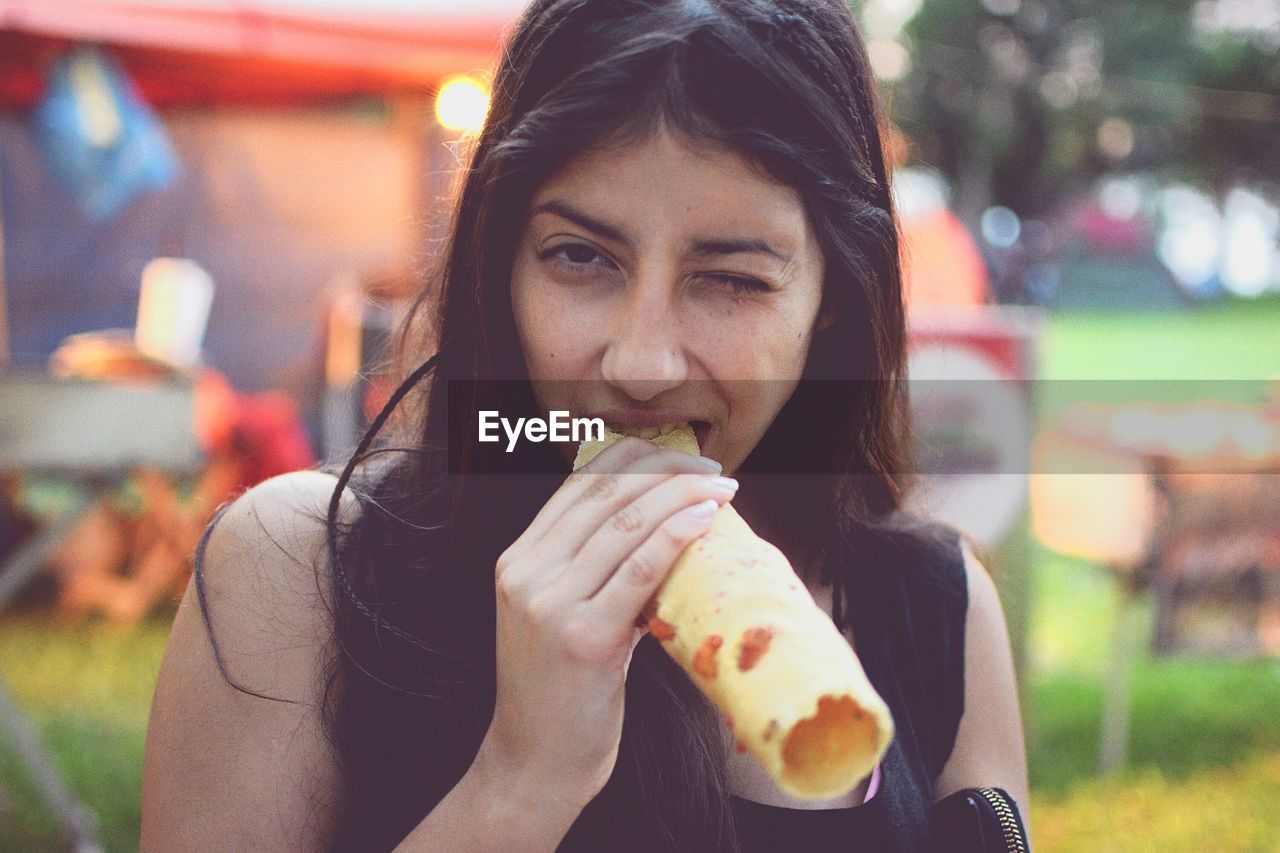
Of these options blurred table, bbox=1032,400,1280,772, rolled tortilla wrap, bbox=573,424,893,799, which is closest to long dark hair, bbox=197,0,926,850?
rolled tortilla wrap, bbox=573,424,893,799

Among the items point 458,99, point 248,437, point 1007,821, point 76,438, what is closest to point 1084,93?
point 458,99

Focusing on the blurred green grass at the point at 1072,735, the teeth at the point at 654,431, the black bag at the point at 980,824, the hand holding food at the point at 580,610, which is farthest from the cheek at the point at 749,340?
the blurred green grass at the point at 1072,735

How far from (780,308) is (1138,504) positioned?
3.55 m

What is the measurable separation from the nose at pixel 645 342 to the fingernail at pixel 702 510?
180mm

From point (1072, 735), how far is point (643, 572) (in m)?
4.38

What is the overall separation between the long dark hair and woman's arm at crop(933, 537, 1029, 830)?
541mm

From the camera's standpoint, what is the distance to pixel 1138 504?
4.31 m

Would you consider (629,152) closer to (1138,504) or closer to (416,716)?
(416,716)

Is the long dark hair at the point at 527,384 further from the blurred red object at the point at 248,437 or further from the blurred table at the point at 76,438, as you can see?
the blurred red object at the point at 248,437

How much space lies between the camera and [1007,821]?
1.54 metres

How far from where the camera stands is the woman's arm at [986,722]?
1.76 m

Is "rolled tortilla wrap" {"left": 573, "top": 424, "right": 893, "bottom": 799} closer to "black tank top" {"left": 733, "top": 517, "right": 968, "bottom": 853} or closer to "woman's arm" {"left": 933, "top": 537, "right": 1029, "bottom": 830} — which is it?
"black tank top" {"left": 733, "top": 517, "right": 968, "bottom": 853}

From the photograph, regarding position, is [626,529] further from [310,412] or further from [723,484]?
[310,412]

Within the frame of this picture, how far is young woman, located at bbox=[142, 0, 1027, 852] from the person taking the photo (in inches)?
46.8
